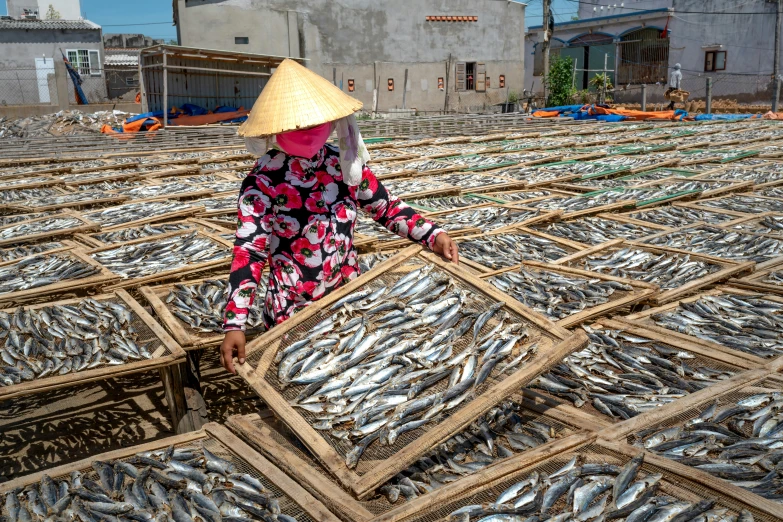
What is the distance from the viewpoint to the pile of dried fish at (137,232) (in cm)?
618

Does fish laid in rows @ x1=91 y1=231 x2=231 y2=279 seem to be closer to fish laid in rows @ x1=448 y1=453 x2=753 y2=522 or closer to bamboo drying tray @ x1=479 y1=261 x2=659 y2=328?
bamboo drying tray @ x1=479 y1=261 x2=659 y2=328

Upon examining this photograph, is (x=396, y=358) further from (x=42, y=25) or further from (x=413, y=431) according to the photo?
(x=42, y=25)

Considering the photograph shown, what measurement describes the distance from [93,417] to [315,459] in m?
3.11

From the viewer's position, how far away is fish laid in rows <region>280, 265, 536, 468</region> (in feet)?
8.10

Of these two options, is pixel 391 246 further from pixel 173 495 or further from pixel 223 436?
pixel 173 495

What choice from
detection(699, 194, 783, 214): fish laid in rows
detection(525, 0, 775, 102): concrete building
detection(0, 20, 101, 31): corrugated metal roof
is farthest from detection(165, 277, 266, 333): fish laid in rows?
detection(0, 20, 101, 31): corrugated metal roof

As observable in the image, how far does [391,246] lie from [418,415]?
3.28 meters

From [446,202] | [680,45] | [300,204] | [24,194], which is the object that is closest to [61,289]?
[300,204]

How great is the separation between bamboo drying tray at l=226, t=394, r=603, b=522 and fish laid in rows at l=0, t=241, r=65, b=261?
12.4 ft

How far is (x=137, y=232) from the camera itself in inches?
250

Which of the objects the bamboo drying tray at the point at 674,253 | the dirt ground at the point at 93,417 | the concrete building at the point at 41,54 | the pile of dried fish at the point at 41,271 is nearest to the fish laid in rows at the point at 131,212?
the pile of dried fish at the point at 41,271

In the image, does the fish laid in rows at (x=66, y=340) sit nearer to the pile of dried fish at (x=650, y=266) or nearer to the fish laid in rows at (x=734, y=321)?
the fish laid in rows at (x=734, y=321)

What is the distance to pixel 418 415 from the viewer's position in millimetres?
2443

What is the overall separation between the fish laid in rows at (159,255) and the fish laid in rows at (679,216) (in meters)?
4.32
